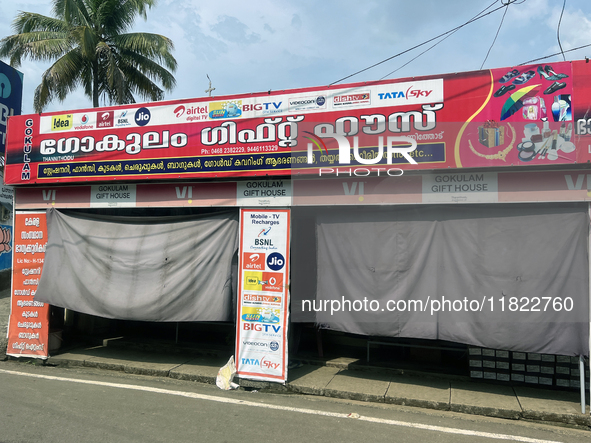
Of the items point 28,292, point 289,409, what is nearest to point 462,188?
point 289,409

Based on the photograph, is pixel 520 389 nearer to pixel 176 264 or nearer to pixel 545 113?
pixel 545 113

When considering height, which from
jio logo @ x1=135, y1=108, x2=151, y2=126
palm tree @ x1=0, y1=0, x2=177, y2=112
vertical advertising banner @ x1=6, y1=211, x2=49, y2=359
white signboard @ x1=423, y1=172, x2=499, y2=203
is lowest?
vertical advertising banner @ x1=6, y1=211, x2=49, y2=359

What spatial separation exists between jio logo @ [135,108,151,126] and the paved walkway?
166 inches

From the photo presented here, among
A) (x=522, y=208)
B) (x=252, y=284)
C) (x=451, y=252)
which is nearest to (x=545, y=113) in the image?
(x=522, y=208)

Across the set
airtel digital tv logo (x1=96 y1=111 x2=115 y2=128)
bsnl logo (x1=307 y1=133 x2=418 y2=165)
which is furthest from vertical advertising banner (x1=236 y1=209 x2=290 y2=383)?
airtel digital tv logo (x1=96 y1=111 x2=115 y2=128)

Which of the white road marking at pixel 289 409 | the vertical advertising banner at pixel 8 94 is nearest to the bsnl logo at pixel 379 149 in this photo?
the white road marking at pixel 289 409

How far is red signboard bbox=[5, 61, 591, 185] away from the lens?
595cm

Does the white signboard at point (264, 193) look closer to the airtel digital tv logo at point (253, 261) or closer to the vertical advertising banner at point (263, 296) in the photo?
the vertical advertising banner at point (263, 296)

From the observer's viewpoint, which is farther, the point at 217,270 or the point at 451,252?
the point at 217,270

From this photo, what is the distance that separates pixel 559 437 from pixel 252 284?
4373 millimetres

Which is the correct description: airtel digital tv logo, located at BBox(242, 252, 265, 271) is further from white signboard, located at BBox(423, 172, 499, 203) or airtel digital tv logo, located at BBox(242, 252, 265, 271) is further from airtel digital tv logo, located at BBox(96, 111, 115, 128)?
airtel digital tv logo, located at BBox(96, 111, 115, 128)

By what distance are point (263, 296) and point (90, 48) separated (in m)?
16.4

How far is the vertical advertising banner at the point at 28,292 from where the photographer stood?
8.26m

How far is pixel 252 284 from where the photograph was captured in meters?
6.95
